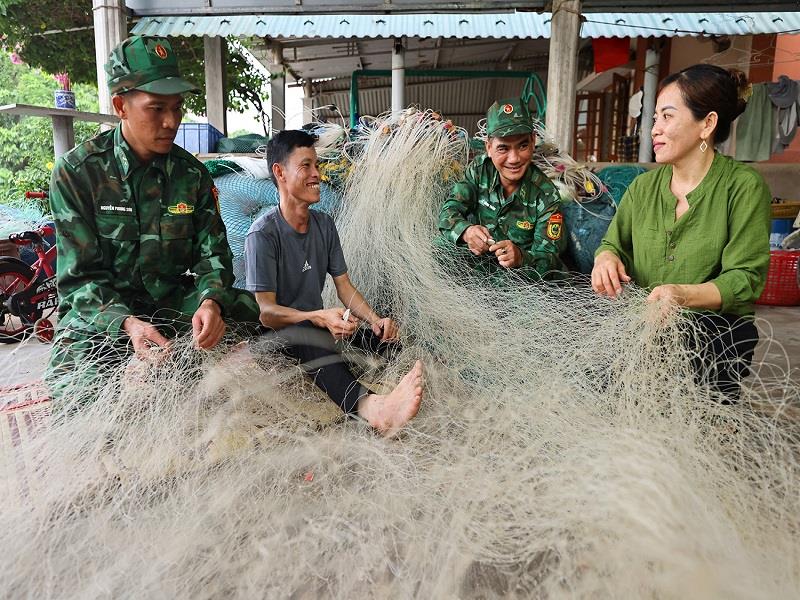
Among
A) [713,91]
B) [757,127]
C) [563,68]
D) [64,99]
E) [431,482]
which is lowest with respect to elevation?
[431,482]

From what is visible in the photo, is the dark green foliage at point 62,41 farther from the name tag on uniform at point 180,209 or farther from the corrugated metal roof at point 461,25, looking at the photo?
the name tag on uniform at point 180,209

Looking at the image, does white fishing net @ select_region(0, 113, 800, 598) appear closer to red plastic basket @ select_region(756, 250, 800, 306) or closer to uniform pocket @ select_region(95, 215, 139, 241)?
uniform pocket @ select_region(95, 215, 139, 241)

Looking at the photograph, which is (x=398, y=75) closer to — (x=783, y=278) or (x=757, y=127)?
(x=757, y=127)

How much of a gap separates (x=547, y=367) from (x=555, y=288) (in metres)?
0.57

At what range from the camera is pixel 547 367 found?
7.70 ft

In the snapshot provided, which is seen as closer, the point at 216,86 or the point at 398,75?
the point at 398,75

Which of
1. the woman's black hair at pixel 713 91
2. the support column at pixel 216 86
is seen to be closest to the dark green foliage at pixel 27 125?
the support column at pixel 216 86

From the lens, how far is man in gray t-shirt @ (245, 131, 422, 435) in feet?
7.34

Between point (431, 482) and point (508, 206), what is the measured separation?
187 centimetres

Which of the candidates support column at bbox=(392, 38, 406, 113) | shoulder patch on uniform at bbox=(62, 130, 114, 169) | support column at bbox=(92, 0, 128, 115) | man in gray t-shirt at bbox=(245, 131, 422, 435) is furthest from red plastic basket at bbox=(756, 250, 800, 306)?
support column at bbox=(92, 0, 128, 115)

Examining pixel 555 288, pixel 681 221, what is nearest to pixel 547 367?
pixel 555 288

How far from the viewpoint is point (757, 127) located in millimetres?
6824

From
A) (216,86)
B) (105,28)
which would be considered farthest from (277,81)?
(105,28)

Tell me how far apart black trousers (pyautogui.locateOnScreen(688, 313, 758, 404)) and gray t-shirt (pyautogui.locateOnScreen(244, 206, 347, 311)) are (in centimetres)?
159
